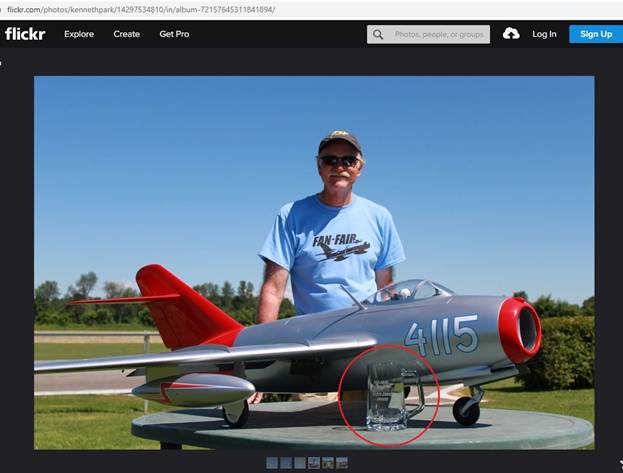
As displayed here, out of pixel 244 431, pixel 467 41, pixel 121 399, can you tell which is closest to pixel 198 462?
pixel 244 431

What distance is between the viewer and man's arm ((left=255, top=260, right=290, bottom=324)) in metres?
7.52

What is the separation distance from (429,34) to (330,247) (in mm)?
2365

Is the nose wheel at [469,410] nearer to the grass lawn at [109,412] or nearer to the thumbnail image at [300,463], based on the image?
the thumbnail image at [300,463]

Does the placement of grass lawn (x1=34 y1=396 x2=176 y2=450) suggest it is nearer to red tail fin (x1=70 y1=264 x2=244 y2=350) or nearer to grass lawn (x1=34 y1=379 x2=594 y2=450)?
grass lawn (x1=34 y1=379 x2=594 y2=450)

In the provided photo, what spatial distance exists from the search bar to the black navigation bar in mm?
18

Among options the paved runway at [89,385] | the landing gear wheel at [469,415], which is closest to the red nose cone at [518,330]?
the landing gear wheel at [469,415]

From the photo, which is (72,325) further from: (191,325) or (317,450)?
(317,450)

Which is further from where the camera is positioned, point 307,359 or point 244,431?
point 307,359

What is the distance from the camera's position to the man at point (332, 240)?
24.1ft

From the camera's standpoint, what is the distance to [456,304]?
21.1 ft

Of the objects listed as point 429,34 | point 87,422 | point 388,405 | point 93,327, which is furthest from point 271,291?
point 93,327

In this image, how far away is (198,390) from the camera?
637 cm

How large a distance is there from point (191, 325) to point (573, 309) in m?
34.4
